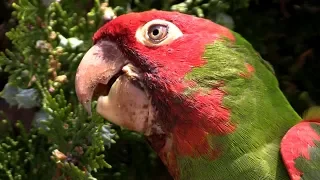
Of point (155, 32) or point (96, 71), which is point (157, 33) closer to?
point (155, 32)

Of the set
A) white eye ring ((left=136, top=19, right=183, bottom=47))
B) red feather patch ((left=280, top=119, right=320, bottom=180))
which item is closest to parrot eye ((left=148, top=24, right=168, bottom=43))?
white eye ring ((left=136, top=19, right=183, bottom=47))

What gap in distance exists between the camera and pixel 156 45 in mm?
889

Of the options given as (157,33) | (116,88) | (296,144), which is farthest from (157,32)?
(296,144)

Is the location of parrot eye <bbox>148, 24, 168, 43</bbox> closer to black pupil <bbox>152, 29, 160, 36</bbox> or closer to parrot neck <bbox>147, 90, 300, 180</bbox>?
black pupil <bbox>152, 29, 160, 36</bbox>

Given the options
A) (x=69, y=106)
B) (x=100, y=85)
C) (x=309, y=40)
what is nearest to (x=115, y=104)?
(x=100, y=85)

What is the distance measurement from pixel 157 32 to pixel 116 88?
0.38 ft

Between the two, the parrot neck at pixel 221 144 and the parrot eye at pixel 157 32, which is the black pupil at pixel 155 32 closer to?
the parrot eye at pixel 157 32

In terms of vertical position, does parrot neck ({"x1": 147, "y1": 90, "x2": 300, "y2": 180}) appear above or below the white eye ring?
below

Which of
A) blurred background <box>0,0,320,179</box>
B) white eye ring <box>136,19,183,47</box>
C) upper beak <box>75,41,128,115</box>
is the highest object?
white eye ring <box>136,19,183,47</box>

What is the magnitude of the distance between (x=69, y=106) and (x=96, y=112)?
0.13 m

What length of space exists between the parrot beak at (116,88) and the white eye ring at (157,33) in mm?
47

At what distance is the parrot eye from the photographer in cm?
89

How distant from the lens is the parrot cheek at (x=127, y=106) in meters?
0.89

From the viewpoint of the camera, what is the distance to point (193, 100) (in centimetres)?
87
